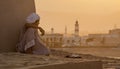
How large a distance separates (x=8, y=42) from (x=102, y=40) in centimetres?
2257

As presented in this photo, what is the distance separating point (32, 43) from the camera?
26.4ft

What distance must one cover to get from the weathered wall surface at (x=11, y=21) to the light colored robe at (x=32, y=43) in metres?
0.19

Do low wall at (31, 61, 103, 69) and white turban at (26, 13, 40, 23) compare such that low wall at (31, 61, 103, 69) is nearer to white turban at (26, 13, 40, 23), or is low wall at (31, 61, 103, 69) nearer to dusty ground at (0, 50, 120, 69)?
dusty ground at (0, 50, 120, 69)

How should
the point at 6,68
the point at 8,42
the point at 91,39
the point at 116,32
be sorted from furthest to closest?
the point at 116,32 → the point at 91,39 → the point at 8,42 → the point at 6,68

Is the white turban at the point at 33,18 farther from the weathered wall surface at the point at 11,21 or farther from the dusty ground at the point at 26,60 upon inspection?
the dusty ground at the point at 26,60

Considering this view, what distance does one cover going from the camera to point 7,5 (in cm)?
800

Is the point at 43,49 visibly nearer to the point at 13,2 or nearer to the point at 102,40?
the point at 13,2

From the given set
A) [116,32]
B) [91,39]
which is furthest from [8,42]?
[116,32]

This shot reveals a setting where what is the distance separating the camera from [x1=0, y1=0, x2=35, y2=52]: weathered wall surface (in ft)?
25.8

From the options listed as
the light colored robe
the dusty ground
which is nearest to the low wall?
the dusty ground

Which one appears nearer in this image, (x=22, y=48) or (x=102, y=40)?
(x=22, y=48)

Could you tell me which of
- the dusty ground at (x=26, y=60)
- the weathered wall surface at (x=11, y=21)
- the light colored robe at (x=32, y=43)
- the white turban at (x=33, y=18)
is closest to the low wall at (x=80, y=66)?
the dusty ground at (x=26, y=60)

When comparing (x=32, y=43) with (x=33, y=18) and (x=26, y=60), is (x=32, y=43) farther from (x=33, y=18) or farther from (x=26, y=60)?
(x=26, y=60)

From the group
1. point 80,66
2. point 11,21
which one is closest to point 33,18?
point 11,21
